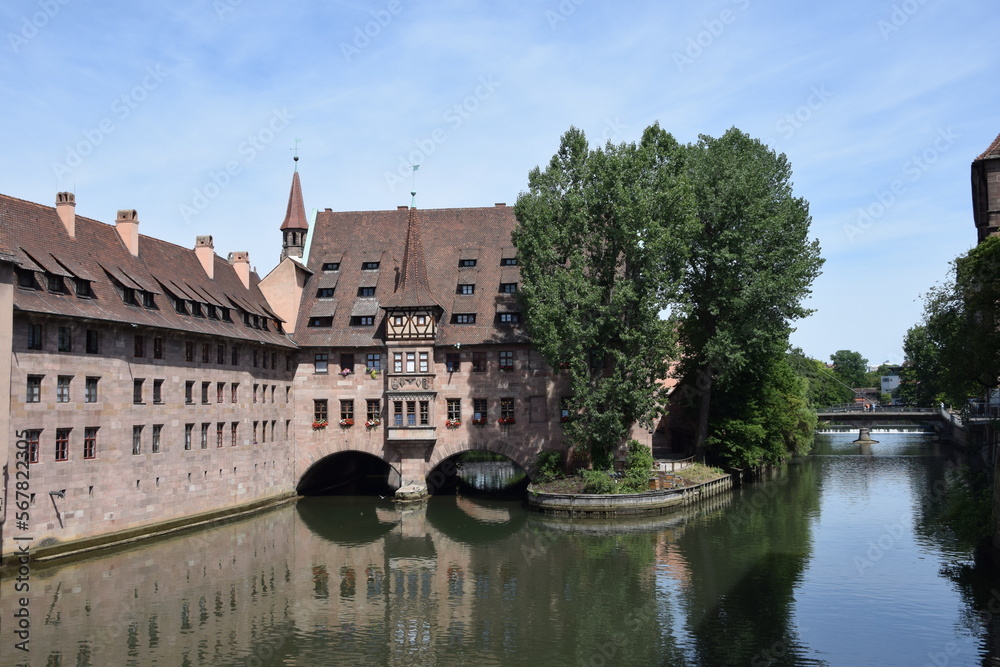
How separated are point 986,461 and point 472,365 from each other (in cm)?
3387

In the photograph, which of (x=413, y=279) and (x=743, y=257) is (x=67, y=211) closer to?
(x=413, y=279)

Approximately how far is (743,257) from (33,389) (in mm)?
37398

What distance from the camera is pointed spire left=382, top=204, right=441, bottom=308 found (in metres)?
52.8

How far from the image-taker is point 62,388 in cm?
3531

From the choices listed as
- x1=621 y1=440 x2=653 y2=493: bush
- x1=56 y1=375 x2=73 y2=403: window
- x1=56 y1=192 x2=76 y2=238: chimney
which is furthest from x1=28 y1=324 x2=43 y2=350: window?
x1=621 y1=440 x2=653 y2=493: bush

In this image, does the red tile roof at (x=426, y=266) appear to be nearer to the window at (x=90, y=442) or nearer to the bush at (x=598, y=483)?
the bush at (x=598, y=483)

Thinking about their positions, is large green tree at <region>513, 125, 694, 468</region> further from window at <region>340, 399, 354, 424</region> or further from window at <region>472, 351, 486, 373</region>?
window at <region>340, 399, 354, 424</region>

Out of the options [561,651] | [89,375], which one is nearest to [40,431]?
[89,375]

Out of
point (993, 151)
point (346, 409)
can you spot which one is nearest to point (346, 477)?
point (346, 409)

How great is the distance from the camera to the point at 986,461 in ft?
189

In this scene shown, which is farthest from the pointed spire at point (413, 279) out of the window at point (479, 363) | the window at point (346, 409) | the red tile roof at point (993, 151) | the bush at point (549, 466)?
the red tile roof at point (993, 151)

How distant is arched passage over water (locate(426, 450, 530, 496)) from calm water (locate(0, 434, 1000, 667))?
475 inches

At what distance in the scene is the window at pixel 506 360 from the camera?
175 ft

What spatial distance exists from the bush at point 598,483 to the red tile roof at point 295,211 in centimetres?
2717
